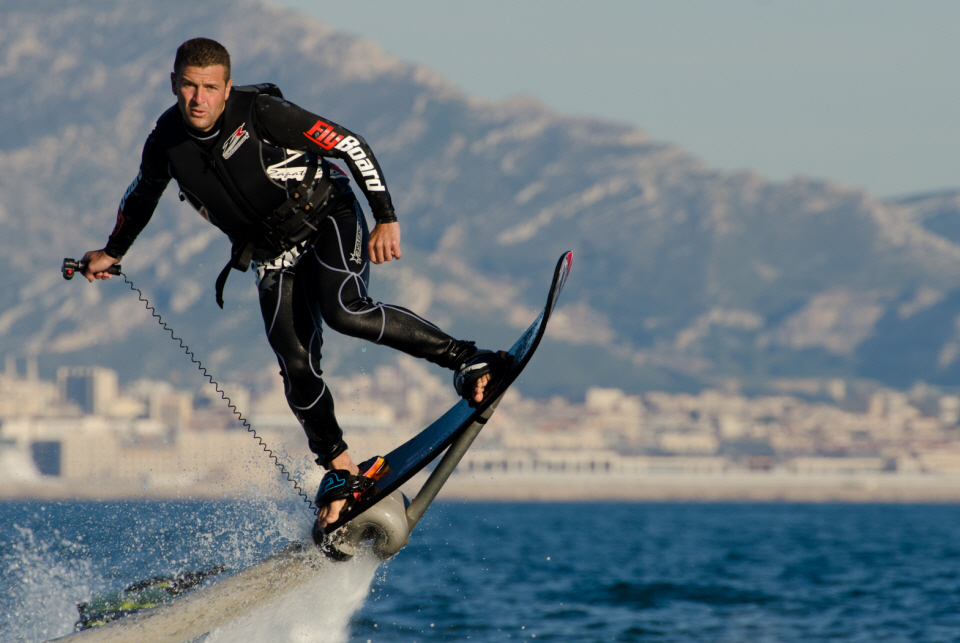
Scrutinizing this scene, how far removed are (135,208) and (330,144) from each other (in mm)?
1226

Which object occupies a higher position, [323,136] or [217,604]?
[323,136]

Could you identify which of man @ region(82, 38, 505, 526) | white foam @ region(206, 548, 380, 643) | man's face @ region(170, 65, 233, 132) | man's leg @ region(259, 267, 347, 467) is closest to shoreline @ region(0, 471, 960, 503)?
white foam @ region(206, 548, 380, 643)

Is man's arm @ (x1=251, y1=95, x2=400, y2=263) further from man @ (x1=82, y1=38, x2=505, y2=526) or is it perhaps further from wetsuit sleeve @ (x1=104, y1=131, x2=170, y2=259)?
wetsuit sleeve @ (x1=104, y1=131, x2=170, y2=259)

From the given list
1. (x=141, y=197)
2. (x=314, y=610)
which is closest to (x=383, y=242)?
(x=141, y=197)

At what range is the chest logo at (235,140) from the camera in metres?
6.65

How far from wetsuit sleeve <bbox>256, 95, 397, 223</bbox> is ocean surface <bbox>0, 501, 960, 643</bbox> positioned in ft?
6.42

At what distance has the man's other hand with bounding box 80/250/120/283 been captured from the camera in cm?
732

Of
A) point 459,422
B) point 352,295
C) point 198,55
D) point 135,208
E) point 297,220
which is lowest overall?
point 459,422

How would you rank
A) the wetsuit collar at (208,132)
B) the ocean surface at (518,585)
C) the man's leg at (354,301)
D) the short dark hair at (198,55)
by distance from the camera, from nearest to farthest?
the short dark hair at (198,55) → the wetsuit collar at (208,132) → the man's leg at (354,301) → the ocean surface at (518,585)

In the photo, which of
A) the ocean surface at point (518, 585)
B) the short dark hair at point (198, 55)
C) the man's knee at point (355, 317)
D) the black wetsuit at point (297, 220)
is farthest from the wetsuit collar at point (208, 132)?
the ocean surface at point (518, 585)

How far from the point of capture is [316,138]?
6691mm

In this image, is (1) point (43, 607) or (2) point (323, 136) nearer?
(2) point (323, 136)

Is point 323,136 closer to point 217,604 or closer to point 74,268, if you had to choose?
point 74,268

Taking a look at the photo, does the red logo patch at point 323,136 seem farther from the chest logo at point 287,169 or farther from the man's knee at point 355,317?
the man's knee at point 355,317
